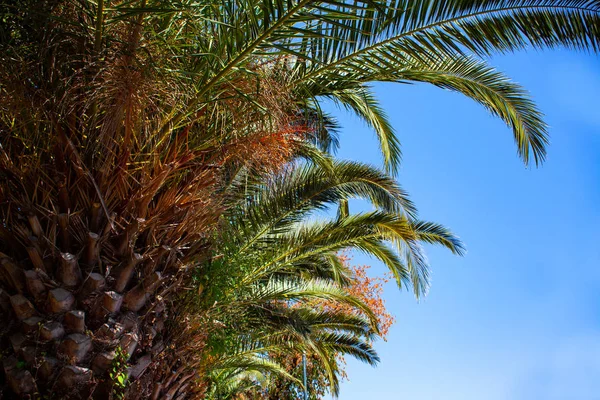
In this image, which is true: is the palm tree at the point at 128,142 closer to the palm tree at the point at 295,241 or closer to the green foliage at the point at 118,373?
the green foliage at the point at 118,373

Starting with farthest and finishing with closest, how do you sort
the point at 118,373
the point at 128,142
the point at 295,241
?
1. the point at 295,241
2. the point at 128,142
3. the point at 118,373

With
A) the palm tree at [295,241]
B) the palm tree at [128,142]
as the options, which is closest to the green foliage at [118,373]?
the palm tree at [128,142]

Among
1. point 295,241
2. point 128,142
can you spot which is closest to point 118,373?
point 128,142

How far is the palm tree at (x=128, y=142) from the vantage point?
364 cm

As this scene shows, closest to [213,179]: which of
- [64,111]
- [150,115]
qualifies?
[150,115]

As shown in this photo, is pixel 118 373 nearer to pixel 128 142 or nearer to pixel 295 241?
pixel 128 142

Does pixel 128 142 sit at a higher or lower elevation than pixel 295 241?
lower

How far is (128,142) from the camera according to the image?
392 cm

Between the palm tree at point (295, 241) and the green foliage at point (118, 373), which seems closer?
the green foliage at point (118, 373)

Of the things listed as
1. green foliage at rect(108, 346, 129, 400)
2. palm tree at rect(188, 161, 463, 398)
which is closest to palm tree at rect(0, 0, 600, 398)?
green foliage at rect(108, 346, 129, 400)

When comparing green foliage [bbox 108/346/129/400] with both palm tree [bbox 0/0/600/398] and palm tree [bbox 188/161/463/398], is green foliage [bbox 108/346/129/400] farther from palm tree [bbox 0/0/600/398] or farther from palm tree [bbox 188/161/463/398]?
palm tree [bbox 188/161/463/398]

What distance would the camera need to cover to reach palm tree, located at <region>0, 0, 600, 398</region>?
3.64 m

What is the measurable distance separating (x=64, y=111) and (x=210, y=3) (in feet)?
4.00

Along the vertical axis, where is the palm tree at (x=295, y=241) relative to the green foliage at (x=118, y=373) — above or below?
above
